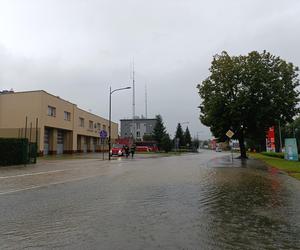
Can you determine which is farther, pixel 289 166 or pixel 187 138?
pixel 187 138

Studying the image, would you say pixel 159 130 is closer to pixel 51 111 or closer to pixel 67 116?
pixel 67 116

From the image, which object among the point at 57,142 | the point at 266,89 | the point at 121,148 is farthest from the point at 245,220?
the point at 57,142

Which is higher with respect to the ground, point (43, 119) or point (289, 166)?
point (43, 119)

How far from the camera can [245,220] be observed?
788 centimetres

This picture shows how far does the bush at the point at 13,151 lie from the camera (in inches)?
1104

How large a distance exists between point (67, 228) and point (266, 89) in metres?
39.4

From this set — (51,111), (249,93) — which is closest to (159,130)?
(51,111)

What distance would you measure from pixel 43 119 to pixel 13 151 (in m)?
25.5

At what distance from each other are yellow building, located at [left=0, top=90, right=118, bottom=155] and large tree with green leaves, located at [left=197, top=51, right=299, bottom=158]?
24.3 meters

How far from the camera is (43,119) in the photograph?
5381cm

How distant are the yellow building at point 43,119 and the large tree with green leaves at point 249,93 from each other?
24270mm

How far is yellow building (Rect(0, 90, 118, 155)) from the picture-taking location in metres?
53.3

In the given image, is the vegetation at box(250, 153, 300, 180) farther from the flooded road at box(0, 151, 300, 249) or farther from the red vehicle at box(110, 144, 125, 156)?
the red vehicle at box(110, 144, 125, 156)

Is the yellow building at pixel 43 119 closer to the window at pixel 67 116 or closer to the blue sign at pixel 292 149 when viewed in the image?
the window at pixel 67 116
